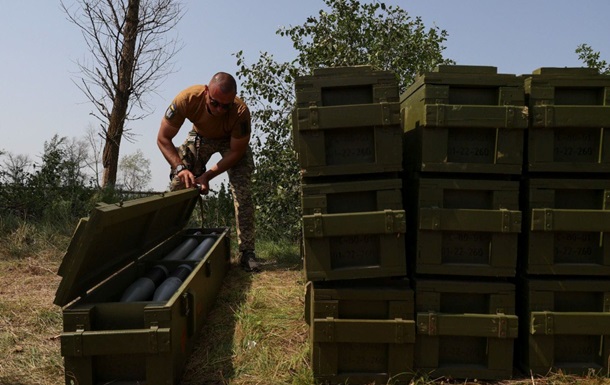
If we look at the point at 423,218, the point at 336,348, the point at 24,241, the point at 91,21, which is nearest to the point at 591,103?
the point at 423,218

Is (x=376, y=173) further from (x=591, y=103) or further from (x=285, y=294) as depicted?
(x=285, y=294)

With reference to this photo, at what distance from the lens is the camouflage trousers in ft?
19.1

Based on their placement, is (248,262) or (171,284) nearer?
(171,284)

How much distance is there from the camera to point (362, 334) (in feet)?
10.1

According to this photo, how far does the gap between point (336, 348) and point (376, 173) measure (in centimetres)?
125

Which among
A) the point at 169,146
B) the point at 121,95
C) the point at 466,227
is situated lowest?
the point at 466,227

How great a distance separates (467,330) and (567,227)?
0.98 meters

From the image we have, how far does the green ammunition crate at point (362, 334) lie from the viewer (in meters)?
3.06

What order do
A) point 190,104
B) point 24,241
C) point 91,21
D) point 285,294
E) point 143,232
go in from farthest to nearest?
point 91,21
point 24,241
point 190,104
point 285,294
point 143,232

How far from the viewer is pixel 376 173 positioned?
3.25 metres

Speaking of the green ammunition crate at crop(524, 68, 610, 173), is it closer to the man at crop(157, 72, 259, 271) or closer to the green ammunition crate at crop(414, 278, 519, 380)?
the green ammunition crate at crop(414, 278, 519, 380)

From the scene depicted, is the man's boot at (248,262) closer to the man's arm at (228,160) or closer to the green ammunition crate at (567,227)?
the man's arm at (228,160)

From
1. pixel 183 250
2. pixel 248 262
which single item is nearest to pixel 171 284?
pixel 183 250

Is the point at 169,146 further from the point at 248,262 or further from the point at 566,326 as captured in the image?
the point at 566,326
